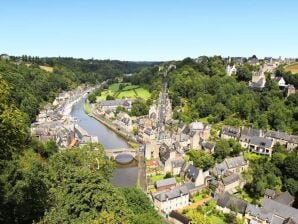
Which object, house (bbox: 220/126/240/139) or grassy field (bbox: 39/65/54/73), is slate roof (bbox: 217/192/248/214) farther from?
grassy field (bbox: 39/65/54/73)

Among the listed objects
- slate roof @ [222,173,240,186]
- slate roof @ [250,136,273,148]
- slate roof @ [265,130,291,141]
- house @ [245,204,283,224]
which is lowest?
house @ [245,204,283,224]

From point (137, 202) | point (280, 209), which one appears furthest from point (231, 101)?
point (137, 202)

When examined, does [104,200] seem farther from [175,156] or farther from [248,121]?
[248,121]

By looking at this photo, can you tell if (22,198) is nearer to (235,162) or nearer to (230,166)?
(230,166)

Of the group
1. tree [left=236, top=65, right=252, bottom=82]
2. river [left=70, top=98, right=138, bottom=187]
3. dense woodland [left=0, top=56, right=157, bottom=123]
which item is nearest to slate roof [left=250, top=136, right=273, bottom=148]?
river [left=70, top=98, right=138, bottom=187]

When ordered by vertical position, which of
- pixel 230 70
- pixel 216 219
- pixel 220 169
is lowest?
pixel 216 219

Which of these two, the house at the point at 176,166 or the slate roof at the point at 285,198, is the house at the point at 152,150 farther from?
the slate roof at the point at 285,198

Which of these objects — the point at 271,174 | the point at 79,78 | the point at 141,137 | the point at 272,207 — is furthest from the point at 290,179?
the point at 79,78
